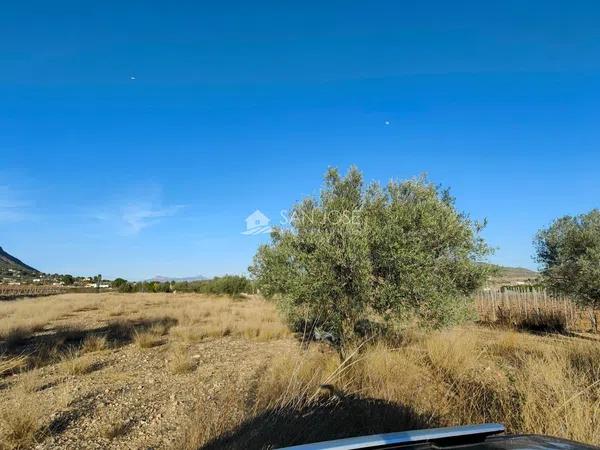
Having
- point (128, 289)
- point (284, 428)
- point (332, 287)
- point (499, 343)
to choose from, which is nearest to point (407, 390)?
point (284, 428)

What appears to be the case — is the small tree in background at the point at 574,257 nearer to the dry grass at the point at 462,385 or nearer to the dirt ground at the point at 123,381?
the dry grass at the point at 462,385

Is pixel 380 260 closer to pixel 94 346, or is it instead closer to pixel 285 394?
pixel 285 394

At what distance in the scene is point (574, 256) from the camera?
19.7 meters

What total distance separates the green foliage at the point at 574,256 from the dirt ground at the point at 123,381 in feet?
43.7

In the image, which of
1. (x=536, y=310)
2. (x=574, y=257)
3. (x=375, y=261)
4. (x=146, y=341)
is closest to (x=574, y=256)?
(x=574, y=257)

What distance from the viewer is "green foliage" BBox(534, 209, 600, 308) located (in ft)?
58.8

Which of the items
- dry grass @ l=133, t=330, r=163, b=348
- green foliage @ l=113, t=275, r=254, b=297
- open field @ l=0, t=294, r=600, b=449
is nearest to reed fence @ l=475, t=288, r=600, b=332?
open field @ l=0, t=294, r=600, b=449

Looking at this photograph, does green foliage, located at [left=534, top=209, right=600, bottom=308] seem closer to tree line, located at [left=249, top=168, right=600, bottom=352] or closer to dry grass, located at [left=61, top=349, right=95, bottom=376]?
tree line, located at [left=249, top=168, right=600, bottom=352]

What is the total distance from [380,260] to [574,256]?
15.3 m

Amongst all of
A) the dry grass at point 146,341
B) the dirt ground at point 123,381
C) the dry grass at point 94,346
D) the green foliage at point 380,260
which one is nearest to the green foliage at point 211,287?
the dirt ground at point 123,381

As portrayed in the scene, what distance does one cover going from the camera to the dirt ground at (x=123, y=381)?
19.4 ft

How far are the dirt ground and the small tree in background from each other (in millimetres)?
13311

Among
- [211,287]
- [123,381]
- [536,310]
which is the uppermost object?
[211,287]

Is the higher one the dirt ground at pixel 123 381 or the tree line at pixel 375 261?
the tree line at pixel 375 261
